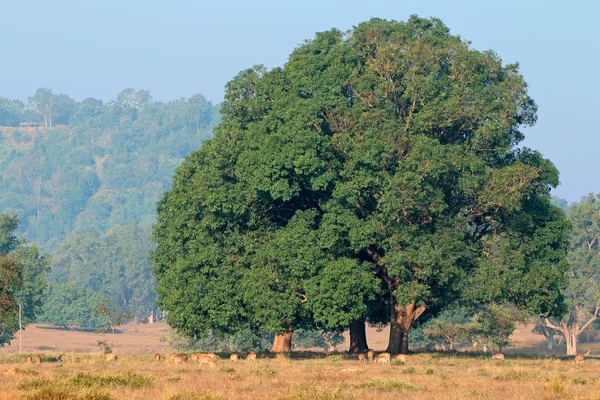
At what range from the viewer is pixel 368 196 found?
48.7 m

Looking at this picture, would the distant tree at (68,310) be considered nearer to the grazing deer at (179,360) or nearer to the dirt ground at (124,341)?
the dirt ground at (124,341)

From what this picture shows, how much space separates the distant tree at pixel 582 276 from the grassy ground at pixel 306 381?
50.3m

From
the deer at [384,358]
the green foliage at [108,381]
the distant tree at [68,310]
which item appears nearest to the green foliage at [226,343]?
the deer at [384,358]

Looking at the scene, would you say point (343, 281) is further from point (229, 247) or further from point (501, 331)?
point (501, 331)

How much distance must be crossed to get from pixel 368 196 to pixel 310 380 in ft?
51.5

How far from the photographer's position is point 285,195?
47531 millimetres

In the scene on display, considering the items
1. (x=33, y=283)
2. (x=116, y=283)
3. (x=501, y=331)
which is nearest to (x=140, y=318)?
(x=116, y=283)

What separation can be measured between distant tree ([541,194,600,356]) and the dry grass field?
47.4 m

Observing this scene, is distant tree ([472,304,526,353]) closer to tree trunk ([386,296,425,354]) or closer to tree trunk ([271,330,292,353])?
tree trunk ([271,330,292,353])

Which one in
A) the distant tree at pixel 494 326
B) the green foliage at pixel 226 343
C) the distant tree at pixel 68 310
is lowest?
the green foliage at pixel 226 343

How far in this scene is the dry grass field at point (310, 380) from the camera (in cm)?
2853

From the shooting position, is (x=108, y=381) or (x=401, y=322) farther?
(x=401, y=322)

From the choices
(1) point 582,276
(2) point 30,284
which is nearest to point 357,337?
(2) point 30,284

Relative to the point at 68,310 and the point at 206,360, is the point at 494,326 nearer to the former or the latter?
the point at 206,360
